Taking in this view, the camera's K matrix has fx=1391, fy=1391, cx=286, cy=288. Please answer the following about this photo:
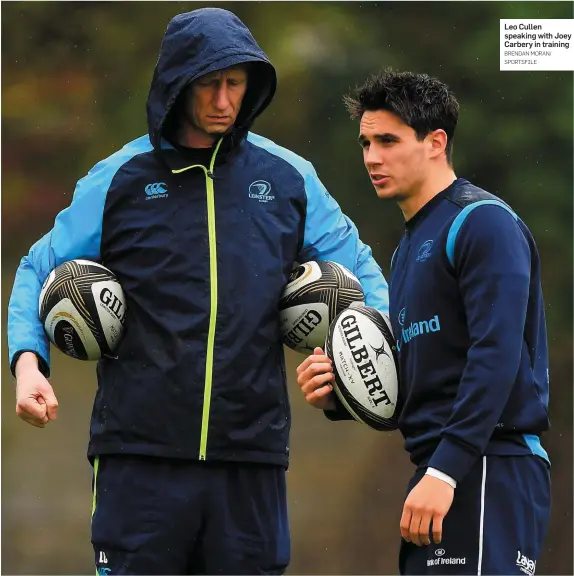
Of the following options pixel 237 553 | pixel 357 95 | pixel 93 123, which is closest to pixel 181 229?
pixel 357 95

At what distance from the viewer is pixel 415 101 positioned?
3949mm

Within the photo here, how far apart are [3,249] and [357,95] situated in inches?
249

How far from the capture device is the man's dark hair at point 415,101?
155 inches

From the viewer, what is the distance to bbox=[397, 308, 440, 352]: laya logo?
3.75 meters

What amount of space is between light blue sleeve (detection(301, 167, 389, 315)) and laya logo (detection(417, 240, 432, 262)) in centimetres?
71

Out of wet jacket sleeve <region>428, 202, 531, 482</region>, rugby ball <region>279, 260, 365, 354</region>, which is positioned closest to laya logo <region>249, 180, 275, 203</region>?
rugby ball <region>279, 260, 365, 354</region>

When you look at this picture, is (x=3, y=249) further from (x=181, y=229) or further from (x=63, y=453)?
(x=181, y=229)

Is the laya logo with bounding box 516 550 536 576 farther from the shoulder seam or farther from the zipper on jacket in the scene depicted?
the zipper on jacket

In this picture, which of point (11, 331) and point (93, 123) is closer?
point (11, 331)

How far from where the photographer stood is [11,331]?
4512 millimetres

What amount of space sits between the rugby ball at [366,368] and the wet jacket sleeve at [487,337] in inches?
17.6

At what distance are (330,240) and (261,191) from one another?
0.97ft

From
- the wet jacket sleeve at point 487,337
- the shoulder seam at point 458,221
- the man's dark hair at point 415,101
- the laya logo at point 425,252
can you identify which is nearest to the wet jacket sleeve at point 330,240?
the man's dark hair at point 415,101

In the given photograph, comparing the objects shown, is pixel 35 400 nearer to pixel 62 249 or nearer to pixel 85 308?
pixel 85 308
